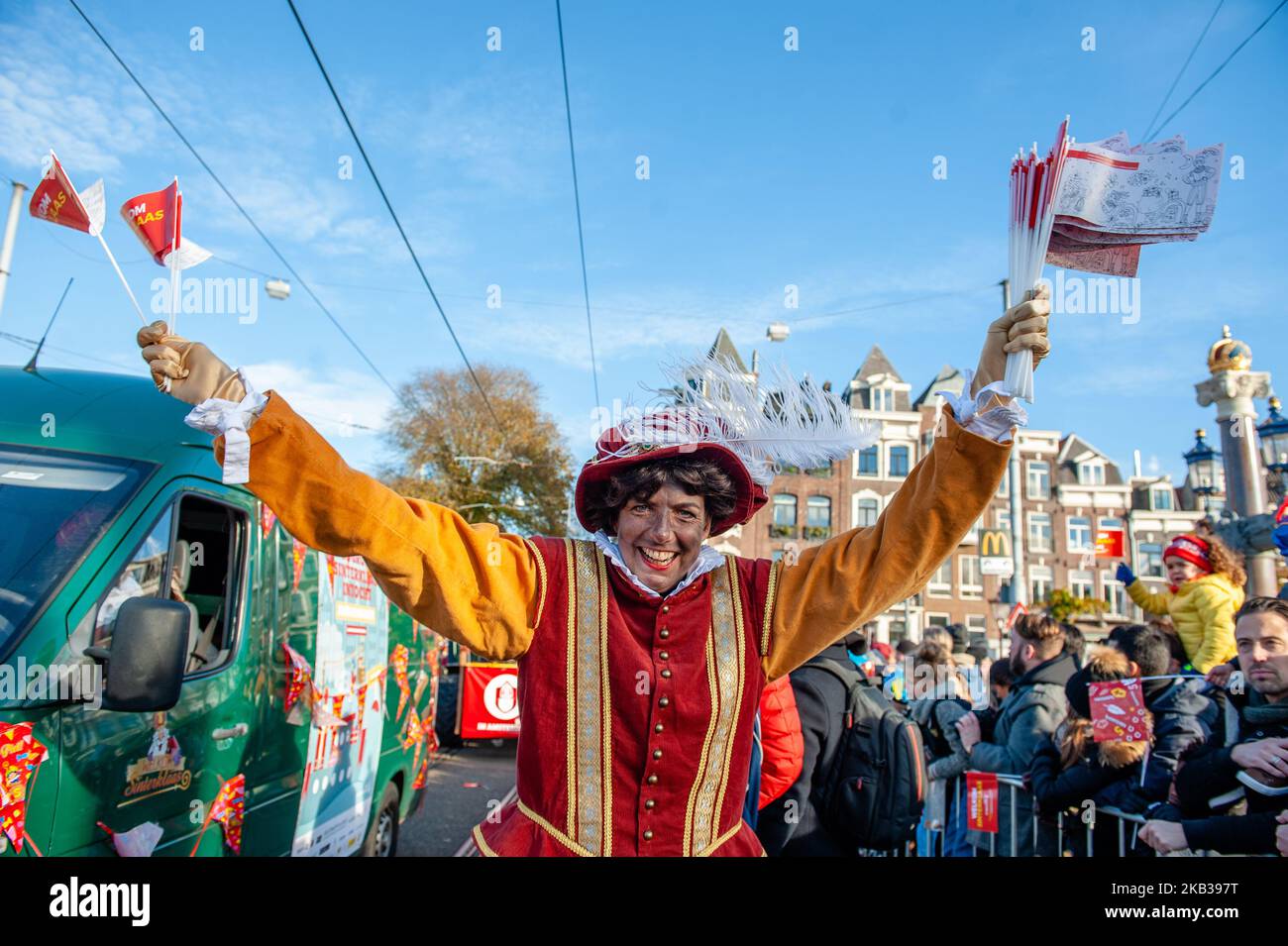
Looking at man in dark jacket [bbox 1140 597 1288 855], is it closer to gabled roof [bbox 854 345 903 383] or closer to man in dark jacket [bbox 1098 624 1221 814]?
man in dark jacket [bbox 1098 624 1221 814]

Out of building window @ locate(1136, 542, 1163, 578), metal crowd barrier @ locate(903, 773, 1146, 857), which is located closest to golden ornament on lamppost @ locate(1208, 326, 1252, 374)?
metal crowd barrier @ locate(903, 773, 1146, 857)

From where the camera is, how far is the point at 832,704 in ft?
11.9

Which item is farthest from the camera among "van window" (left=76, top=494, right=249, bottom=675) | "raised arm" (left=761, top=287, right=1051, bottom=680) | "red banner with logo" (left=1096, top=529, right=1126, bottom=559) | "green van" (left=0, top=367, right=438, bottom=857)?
"red banner with logo" (left=1096, top=529, right=1126, bottom=559)

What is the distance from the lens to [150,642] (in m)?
2.28

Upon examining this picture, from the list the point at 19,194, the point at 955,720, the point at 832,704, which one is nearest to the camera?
the point at 832,704

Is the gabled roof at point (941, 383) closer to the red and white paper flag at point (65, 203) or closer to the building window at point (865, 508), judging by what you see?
the building window at point (865, 508)

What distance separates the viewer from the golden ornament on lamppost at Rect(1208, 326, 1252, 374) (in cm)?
743

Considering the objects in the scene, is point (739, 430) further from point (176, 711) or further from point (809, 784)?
point (176, 711)

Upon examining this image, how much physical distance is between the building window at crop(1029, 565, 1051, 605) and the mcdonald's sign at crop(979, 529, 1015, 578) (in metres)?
17.7

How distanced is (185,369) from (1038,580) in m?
40.3
